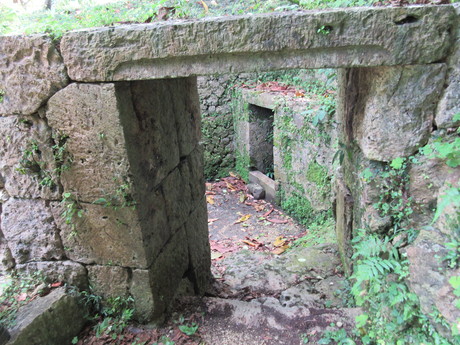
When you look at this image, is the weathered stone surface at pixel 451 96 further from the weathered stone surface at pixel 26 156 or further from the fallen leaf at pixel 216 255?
the fallen leaf at pixel 216 255

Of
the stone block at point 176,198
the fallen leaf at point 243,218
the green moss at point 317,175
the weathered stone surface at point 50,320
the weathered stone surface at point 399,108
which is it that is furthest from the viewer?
the fallen leaf at point 243,218

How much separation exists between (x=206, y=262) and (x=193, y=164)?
111 cm

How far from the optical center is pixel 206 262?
12.1ft

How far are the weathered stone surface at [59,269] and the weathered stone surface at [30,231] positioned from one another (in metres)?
0.04

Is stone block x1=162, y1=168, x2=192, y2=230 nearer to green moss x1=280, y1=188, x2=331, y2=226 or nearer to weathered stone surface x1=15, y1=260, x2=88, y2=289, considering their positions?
weathered stone surface x1=15, y1=260, x2=88, y2=289

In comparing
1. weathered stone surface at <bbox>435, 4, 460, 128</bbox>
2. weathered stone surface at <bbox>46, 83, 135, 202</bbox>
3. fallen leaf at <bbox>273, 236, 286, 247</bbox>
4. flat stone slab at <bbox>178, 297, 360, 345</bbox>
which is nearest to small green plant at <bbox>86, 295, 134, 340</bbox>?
flat stone slab at <bbox>178, 297, 360, 345</bbox>

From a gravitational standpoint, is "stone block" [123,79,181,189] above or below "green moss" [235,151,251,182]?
above

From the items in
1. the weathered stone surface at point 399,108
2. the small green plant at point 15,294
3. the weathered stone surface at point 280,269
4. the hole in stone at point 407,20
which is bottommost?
the weathered stone surface at point 280,269

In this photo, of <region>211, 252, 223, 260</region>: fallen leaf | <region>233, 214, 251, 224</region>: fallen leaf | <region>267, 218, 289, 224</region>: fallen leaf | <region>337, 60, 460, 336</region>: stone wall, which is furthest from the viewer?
<region>233, 214, 251, 224</region>: fallen leaf

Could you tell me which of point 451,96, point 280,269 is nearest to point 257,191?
point 280,269

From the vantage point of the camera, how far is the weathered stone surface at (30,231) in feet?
7.93

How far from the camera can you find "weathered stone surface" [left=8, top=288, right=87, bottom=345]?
2048 millimetres

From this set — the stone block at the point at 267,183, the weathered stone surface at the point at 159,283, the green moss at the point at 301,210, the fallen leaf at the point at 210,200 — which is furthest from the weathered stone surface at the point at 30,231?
the fallen leaf at the point at 210,200

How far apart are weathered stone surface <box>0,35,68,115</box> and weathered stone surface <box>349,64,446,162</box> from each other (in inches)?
72.3
